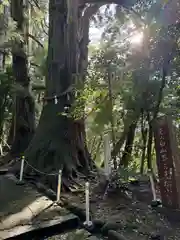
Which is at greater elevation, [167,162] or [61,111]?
[61,111]

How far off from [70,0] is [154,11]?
13.4 feet

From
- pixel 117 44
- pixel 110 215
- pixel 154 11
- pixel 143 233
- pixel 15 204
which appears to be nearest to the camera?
pixel 143 233

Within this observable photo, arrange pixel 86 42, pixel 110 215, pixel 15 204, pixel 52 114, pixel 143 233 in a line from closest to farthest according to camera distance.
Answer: pixel 143 233 → pixel 110 215 → pixel 15 204 → pixel 52 114 → pixel 86 42

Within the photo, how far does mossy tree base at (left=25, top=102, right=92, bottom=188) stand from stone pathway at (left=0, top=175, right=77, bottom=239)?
2.96 ft

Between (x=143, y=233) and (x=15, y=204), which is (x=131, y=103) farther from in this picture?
(x=15, y=204)

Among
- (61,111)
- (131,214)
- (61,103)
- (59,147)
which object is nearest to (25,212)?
(131,214)

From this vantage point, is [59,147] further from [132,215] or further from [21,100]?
[21,100]

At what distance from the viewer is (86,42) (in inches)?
320

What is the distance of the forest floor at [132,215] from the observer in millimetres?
3520

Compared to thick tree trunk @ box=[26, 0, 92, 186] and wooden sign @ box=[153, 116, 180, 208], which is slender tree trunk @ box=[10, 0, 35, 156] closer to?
thick tree trunk @ box=[26, 0, 92, 186]

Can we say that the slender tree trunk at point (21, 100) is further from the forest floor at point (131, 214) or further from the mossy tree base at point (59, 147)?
the forest floor at point (131, 214)

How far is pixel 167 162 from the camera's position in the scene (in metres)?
4.29

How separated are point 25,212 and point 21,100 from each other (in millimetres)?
5990

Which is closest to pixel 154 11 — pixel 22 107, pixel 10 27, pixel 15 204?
pixel 15 204
